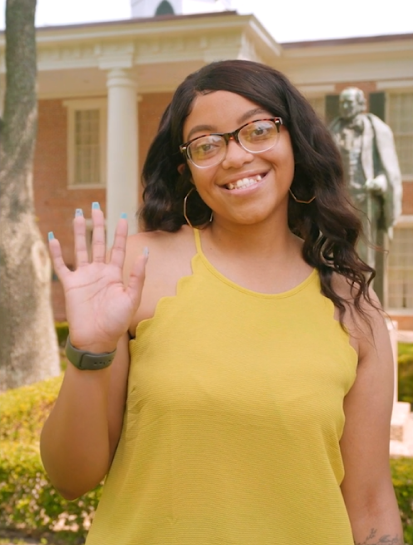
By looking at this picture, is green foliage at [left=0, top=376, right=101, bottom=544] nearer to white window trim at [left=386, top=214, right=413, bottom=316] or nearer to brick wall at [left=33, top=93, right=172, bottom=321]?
white window trim at [left=386, top=214, right=413, bottom=316]

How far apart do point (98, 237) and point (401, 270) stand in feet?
52.3

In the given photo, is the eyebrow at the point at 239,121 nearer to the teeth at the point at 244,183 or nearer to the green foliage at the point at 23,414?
the teeth at the point at 244,183

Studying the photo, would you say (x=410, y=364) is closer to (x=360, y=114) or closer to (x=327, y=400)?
(x=360, y=114)

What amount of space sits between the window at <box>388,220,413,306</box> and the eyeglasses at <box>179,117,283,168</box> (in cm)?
1551

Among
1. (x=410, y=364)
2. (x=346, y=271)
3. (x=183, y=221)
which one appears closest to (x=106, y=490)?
(x=183, y=221)

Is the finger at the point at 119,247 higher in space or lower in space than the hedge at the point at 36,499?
higher

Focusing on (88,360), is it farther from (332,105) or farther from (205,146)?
(332,105)

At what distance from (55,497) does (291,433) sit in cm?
357

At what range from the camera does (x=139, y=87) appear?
667 inches

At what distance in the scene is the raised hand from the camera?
1.47 metres

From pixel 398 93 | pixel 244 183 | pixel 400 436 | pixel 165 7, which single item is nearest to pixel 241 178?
pixel 244 183

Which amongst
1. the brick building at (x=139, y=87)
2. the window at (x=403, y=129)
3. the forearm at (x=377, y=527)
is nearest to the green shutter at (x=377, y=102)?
the brick building at (x=139, y=87)

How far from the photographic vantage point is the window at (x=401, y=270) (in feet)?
54.8

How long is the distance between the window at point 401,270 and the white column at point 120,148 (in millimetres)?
6232
